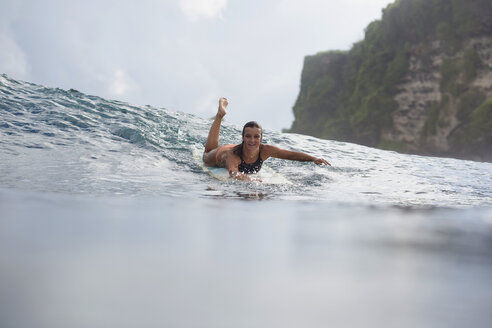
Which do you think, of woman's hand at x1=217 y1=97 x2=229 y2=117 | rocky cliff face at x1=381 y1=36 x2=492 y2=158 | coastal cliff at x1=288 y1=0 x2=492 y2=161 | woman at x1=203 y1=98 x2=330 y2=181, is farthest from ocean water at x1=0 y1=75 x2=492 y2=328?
rocky cliff face at x1=381 y1=36 x2=492 y2=158

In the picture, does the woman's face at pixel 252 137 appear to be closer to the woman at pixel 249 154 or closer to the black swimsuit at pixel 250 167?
the woman at pixel 249 154

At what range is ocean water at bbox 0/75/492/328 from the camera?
1.04 m

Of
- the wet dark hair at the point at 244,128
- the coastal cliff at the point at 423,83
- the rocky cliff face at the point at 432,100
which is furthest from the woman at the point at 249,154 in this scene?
the rocky cliff face at the point at 432,100

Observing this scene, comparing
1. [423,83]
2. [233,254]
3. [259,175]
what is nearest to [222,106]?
[259,175]

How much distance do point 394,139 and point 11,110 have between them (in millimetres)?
19645

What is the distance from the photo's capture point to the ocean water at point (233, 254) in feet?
3.42

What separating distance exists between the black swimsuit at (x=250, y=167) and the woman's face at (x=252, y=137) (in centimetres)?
25

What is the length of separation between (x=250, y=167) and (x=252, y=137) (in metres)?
0.45

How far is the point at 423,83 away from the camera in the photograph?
22125 millimetres

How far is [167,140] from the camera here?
766cm

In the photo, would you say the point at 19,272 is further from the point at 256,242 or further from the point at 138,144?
the point at 138,144

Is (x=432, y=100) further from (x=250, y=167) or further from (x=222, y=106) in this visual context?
(x=250, y=167)

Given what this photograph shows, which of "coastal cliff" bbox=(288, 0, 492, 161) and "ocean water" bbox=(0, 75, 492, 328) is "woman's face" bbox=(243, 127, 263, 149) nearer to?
"ocean water" bbox=(0, 75, 492, 328)

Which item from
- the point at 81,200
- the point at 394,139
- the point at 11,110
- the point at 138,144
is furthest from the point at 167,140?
the point at 394,139
